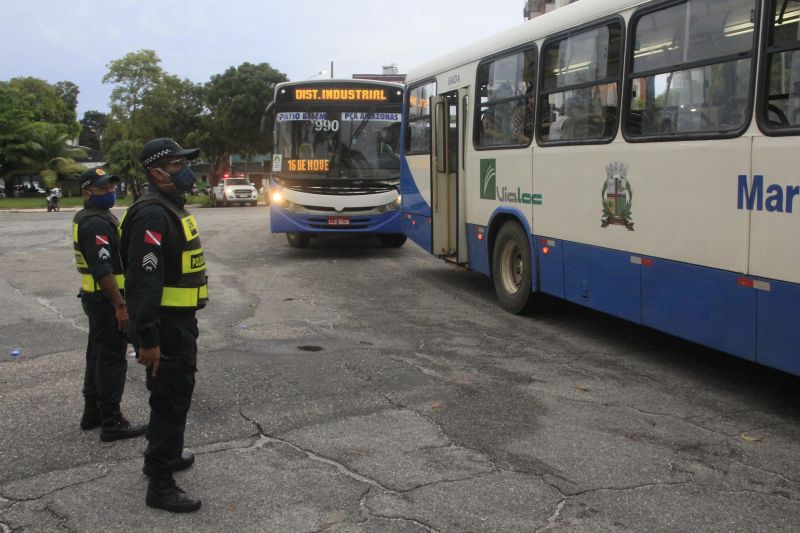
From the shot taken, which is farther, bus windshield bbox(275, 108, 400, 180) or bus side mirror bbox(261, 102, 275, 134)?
bus side mirror bbox(261, 102, 275, 134)

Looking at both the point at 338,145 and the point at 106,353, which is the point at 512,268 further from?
the point at 338,145

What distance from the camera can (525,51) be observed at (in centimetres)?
845

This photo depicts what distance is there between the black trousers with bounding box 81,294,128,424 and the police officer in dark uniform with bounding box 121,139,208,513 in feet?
3.52

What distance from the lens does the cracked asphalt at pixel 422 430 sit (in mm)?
3879

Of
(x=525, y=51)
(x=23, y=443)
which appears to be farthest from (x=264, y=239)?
(x=23, y=443)

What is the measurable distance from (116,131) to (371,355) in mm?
44925

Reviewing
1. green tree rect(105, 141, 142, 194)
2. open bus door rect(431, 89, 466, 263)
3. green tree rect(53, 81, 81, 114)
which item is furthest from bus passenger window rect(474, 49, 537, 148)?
green tree rect(53, 81, 81, 114)

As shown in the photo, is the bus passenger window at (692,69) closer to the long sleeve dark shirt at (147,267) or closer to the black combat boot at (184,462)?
the long sleeve dark shirt at (147,267)

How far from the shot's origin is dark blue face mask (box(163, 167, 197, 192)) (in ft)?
12.8

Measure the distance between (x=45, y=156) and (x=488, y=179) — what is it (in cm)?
5620

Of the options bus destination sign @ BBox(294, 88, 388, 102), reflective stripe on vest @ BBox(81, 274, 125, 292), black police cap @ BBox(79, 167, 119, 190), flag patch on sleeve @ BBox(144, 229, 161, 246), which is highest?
bus destination sign @ BBox(294, 88, 388, 102)

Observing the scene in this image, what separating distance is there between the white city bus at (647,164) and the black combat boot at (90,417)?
440 cm

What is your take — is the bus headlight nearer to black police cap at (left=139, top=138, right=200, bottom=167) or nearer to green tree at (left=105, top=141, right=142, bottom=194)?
black police cap at (left=139, top=138, right=200, bottom=167)

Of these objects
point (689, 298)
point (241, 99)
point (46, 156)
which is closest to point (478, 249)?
point (689, 298)
